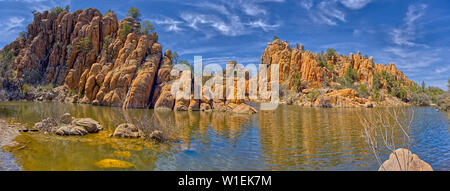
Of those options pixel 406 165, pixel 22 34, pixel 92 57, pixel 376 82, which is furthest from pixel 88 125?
pixel 376 82

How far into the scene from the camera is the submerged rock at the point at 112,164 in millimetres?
9953

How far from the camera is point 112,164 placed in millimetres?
10078

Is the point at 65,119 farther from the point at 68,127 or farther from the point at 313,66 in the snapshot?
the point at 313,66

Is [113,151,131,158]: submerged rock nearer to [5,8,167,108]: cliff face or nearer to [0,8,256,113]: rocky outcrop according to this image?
[0,8,256,113]: rocky outcrop

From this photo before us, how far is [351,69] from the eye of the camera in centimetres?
10500

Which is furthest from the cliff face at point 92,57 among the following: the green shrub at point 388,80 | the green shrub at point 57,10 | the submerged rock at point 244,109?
the green shrub at point 388,80

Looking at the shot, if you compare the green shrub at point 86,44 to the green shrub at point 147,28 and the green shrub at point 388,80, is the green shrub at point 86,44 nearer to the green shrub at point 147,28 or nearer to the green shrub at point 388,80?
the green shrub at point 147,28

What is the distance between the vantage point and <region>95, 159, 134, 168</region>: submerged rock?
995cm

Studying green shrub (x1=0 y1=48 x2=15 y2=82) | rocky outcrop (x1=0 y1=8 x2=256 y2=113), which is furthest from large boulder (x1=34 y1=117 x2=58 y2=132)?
green shrub (x1=0 y1=48 x2=15 y2=82)

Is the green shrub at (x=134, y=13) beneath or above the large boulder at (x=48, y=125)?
above
